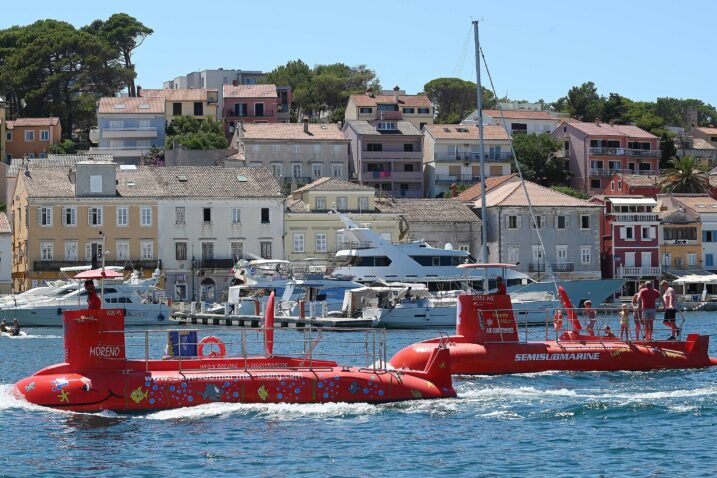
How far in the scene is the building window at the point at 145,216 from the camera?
86.2m

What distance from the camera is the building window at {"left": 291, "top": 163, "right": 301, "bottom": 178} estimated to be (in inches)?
4264

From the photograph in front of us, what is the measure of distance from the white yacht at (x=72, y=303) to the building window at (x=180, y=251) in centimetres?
1094

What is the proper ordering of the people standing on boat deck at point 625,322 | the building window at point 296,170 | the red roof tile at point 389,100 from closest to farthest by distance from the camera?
the people standing on boat deck at point 625,322
the building window at point 296,170
the red roof tile at point 389,100

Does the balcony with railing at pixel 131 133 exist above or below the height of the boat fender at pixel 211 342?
above

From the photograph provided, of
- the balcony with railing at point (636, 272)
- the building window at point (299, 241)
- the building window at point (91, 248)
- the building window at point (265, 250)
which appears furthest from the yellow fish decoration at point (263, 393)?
the balcony with railing at point (636, 272)

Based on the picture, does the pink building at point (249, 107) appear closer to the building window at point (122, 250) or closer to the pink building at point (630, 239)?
the pink building at point (630, 239)

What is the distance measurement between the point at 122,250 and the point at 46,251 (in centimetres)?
471

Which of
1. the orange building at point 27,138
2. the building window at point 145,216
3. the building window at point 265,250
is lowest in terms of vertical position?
the building window at point 265,250

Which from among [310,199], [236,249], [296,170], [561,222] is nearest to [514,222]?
[561,222]

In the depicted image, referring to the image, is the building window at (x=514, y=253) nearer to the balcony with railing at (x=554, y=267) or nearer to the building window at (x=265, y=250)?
the balcony with railing at (x=554, y=267)

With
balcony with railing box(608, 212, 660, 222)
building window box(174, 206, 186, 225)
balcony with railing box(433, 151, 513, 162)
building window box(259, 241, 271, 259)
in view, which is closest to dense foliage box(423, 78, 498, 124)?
balcony with railing box(433, 151, 513, 162)

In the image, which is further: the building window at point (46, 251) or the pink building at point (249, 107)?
the pink building at point (249, 107)

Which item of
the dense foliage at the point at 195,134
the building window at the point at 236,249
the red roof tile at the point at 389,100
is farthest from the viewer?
the red roof tile at the point at 389,100

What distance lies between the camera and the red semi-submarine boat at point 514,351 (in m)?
37.7
